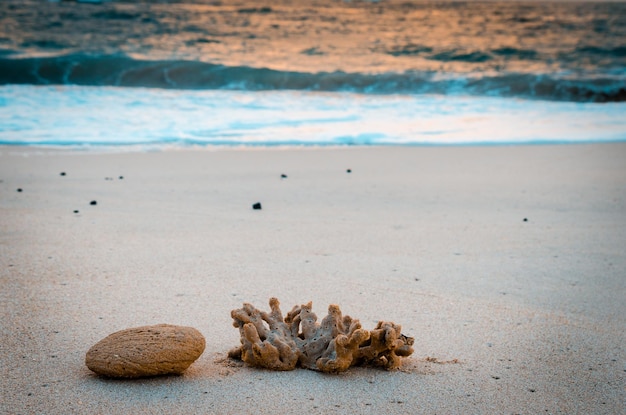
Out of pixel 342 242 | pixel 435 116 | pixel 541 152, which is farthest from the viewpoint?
pixel 435 116

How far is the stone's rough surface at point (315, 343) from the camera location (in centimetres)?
273

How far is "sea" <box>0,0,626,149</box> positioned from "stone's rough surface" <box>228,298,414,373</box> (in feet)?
27.2

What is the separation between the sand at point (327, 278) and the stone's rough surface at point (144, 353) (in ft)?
0.21

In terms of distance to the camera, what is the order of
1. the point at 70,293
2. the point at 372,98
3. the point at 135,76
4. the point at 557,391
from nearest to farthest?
1. the point at 557,391
2. the point at 70,293
3. the point at 372,98
4. the point at 135,76

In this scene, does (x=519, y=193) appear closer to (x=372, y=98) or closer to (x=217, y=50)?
(x=372, y=98)

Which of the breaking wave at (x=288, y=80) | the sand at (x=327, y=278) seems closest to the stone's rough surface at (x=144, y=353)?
the sand at (x=327, y=278)

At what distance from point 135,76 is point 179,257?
19.7 meters

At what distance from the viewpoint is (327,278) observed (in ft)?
13.6

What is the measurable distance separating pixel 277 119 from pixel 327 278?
10597 millimetres

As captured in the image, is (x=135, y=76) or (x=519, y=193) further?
(x=135, y=76)

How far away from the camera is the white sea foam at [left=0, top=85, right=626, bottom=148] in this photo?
1166cm

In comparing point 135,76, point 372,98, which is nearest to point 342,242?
point 372,98

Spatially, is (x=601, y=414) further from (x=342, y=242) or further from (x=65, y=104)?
(x=65, y=104)

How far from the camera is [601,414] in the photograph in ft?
8.30
